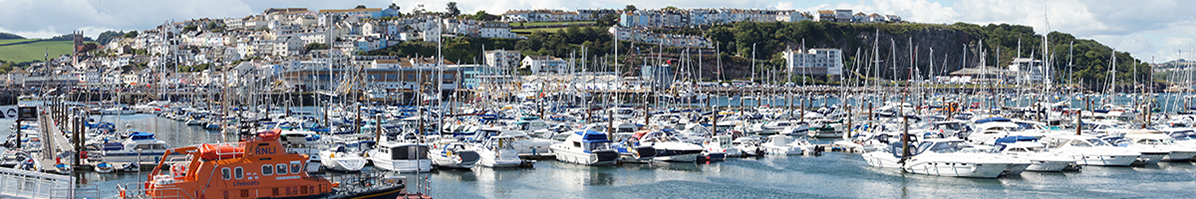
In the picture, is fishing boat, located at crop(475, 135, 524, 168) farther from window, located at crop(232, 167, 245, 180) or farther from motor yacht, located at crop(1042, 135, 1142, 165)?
motor yacht, located at crop(1042, 135, 1142, 165)

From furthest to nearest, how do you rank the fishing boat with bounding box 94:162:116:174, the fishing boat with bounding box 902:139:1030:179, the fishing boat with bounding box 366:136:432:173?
the fishing boat with bounding box 94:162:116:174 → the fishing boat with bounding box 366:136:432:173 → the fishing boat with bounding box 902:139:1030:179

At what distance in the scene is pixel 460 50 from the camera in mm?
156750

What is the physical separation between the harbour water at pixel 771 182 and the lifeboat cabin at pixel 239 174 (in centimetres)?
677

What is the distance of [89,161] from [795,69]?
141262 mm

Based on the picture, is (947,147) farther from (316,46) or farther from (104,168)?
(316,46)

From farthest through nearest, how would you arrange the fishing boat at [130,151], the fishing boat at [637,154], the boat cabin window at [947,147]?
the fishing boat at [637,154] → the fishing boat at [130,151] → the boat cabin window at [947,147]

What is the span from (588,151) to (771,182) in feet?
22.3

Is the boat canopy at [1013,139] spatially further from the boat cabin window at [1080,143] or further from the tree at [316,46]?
the tree at [316,46]

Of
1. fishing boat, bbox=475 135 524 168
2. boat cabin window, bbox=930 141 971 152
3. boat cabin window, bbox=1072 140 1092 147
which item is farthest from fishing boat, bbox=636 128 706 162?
boat cabin window, bbox=1072 140 1092 147

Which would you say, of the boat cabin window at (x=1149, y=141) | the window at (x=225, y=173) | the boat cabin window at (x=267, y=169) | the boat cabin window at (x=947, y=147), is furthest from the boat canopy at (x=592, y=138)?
the boat cabin window at (x=1149, y=141)

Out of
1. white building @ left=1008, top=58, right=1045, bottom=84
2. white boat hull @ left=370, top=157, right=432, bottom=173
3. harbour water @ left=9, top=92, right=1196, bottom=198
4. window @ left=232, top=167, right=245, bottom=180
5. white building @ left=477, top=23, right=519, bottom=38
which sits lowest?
harbour water @ left=9, top=92, right=1196, bottom=198

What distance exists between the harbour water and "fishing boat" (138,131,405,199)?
676 centimetres

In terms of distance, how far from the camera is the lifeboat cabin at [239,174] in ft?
61.8

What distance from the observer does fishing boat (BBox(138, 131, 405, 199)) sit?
61.8 ft
